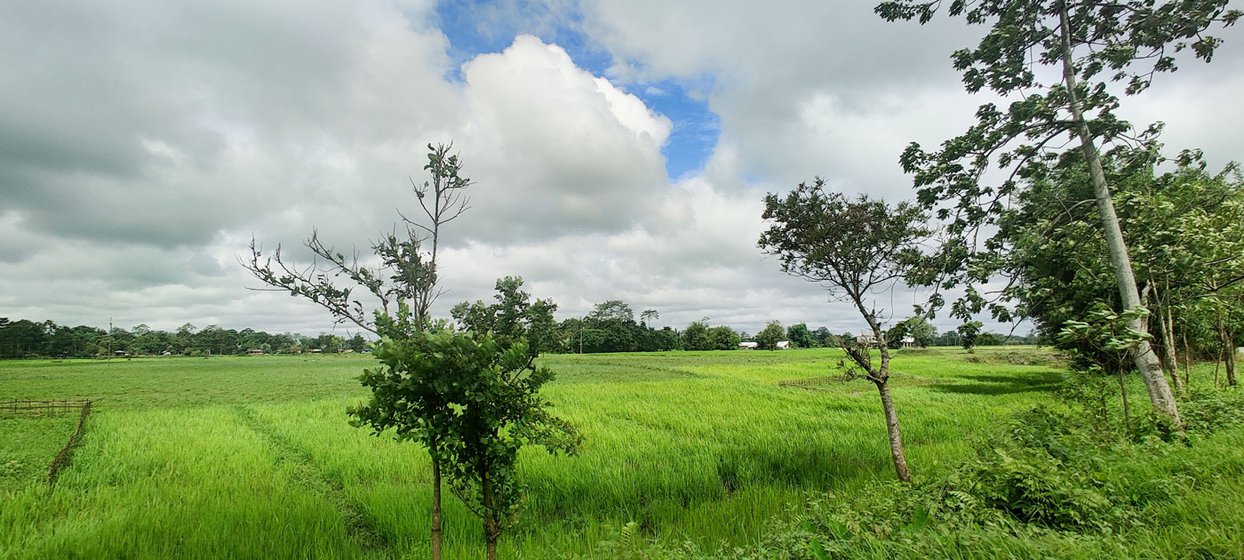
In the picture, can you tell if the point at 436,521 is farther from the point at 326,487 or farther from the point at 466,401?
the point at 326,487

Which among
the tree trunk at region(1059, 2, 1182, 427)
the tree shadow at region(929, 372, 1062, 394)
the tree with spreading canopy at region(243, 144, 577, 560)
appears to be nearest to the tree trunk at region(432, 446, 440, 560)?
the tree with spreading canopy at region(243, 144, 577, 560)

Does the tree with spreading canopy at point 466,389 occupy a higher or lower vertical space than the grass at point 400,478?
higher

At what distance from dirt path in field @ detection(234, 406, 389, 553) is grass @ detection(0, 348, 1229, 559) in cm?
4

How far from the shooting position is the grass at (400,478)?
698 centimetres

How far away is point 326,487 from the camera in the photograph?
1008cm

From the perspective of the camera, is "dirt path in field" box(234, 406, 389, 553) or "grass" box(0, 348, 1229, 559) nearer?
"grass" box(0, 348, 1229, 559)

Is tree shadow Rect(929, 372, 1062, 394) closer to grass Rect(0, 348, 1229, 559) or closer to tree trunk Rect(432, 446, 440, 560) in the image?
grass Rect(0, 348, 1229, 559)

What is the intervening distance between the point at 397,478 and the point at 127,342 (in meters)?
135

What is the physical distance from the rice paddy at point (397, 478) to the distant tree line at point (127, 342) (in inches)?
2466

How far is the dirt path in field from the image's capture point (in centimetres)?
757

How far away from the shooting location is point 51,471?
11.1 metres

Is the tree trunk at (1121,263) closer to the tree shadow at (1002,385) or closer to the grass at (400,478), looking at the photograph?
the grass at (400,478)

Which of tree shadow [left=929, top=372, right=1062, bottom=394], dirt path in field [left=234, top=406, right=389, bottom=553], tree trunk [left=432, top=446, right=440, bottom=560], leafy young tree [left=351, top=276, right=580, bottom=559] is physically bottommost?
tree shadow [left=929, top=372, right=1062, bottom=394]

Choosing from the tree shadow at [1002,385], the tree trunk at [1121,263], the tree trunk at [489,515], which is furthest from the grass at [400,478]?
the tree shadow at [1002,385]
